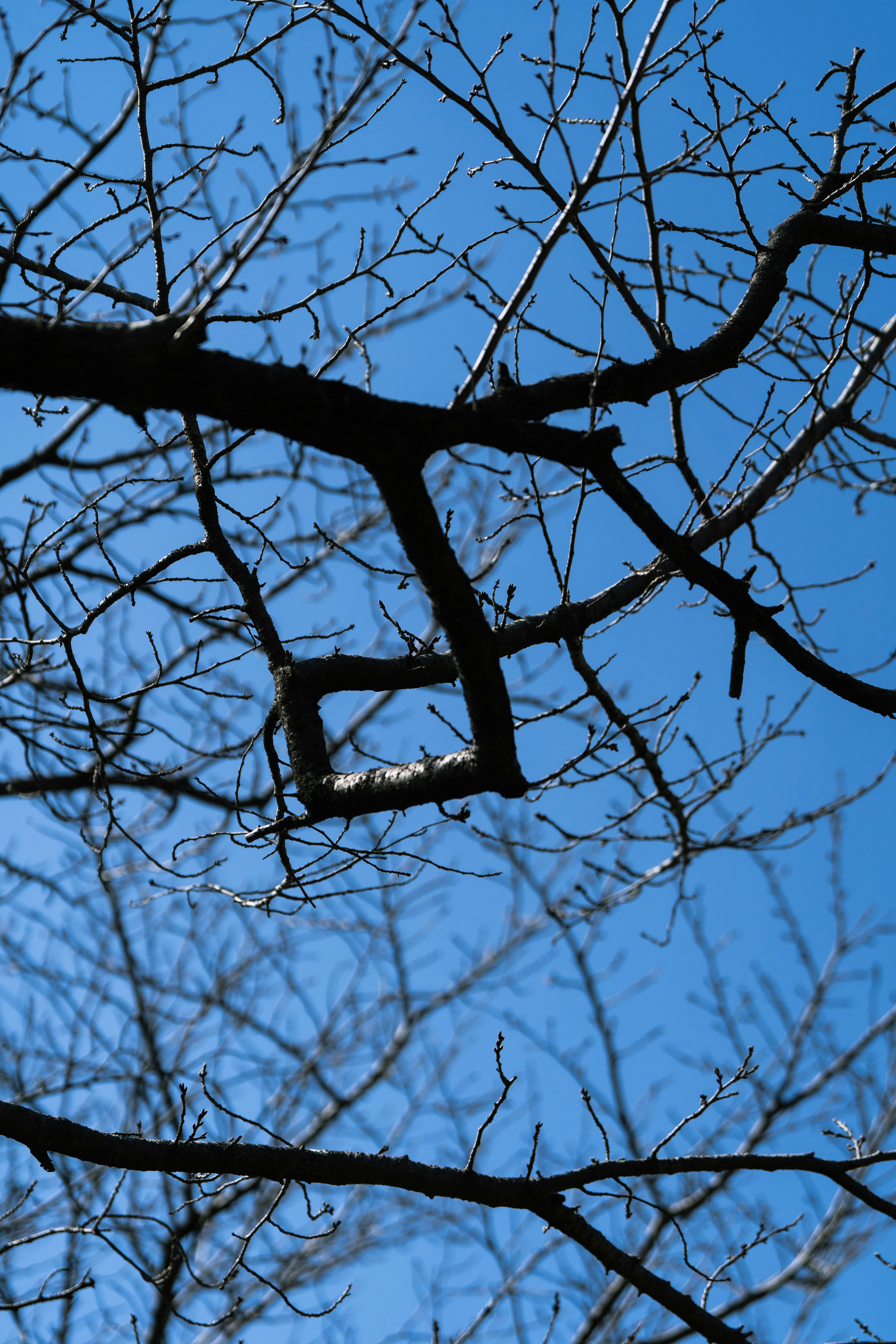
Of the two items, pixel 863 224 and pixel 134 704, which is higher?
pixel 134 704

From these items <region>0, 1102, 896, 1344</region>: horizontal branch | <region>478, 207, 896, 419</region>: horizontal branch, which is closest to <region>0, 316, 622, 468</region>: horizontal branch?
<region>478, 207, 896, 419</region>: horizontal branch

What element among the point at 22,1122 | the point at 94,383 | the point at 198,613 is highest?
the point at 198,613

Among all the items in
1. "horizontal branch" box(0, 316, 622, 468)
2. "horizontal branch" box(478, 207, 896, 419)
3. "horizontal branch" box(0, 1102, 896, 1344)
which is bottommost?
"horizontal branch" box(0, 1102, 896, 1344)

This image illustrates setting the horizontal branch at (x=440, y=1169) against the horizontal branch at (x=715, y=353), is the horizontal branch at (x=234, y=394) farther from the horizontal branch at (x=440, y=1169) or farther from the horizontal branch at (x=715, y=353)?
the horizontal branch at (x=440, y=1169)

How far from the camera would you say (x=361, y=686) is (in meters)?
2.71

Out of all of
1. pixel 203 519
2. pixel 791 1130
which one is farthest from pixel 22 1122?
pixel 791 1130

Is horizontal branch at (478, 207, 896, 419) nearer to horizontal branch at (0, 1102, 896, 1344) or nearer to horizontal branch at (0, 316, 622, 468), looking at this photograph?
horizontal branch at (0, 316, 622, 468)

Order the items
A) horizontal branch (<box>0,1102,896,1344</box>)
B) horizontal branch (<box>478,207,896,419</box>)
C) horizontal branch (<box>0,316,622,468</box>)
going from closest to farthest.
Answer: horizontal branch (<box>0,316,622,468</box>)
horizontal branch (<box>478,207,896,419</box>)
horizontal branch (<box>0,1102,896,1344</box>)

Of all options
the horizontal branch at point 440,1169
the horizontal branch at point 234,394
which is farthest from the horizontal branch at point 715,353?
the horizontal branch at point 440,1169

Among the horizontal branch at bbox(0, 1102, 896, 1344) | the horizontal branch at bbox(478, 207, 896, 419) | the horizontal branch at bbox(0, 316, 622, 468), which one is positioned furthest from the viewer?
the horizontal branch at bbox(0, 1102, 896, 1344)

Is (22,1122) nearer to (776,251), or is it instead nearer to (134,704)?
(134,704)

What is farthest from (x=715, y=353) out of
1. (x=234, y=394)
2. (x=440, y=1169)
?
(x=440, y=1169)

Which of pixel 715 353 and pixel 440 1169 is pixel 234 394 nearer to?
pixel 715 353

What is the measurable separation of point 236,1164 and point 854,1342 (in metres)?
1.78
